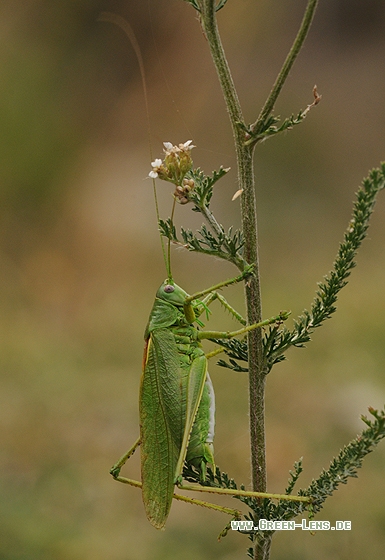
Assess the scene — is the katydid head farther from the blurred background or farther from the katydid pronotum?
the blurred background

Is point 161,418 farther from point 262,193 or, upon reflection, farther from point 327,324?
point 262,193

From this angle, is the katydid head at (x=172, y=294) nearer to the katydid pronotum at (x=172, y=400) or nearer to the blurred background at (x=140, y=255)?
the katydid pronotum at (x=172, y=400)

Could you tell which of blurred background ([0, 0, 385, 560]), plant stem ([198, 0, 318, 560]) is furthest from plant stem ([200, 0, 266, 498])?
blurred background ([0, 0, 385, 560])

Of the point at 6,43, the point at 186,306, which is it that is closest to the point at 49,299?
the point at 6,43

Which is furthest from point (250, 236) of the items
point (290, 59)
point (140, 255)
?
point (140, 255)

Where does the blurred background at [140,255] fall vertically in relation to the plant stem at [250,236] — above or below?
above

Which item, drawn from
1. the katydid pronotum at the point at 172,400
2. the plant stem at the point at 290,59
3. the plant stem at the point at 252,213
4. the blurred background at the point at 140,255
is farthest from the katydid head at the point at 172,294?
the blurred background at the point at 140,255
